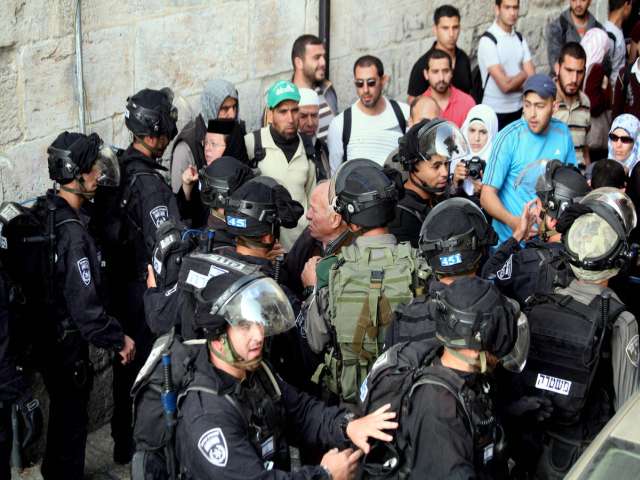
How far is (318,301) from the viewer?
14.8ft

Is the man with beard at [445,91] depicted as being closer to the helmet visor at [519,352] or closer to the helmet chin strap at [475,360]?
the helmet visor at [519,352]

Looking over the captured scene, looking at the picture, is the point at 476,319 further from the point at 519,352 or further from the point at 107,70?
the point at 107,70

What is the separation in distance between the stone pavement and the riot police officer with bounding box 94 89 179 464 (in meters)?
0.08

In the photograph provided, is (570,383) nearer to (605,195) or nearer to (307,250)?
(605,195)

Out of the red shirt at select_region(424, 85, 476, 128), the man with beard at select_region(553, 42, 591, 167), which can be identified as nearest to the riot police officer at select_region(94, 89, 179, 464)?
the red shirt at select_region(424, 85, 476, 128)

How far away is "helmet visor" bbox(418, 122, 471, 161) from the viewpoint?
17.7ft

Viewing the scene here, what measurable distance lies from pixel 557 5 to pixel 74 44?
6341 mm

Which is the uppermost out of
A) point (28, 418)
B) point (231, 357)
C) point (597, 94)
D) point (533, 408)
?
point (597, 94)

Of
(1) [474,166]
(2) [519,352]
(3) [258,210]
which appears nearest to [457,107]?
(1) [474,166]

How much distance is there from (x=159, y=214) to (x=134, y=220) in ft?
0.59

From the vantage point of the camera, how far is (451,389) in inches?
133

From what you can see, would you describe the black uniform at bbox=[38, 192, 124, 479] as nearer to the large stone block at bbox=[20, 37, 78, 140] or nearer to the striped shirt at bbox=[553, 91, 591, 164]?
the large stone block at bbox=[20, 37, 78, 140]

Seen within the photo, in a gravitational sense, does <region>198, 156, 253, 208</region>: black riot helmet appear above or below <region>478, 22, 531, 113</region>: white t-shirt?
below

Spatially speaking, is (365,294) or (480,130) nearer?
(365,294)
